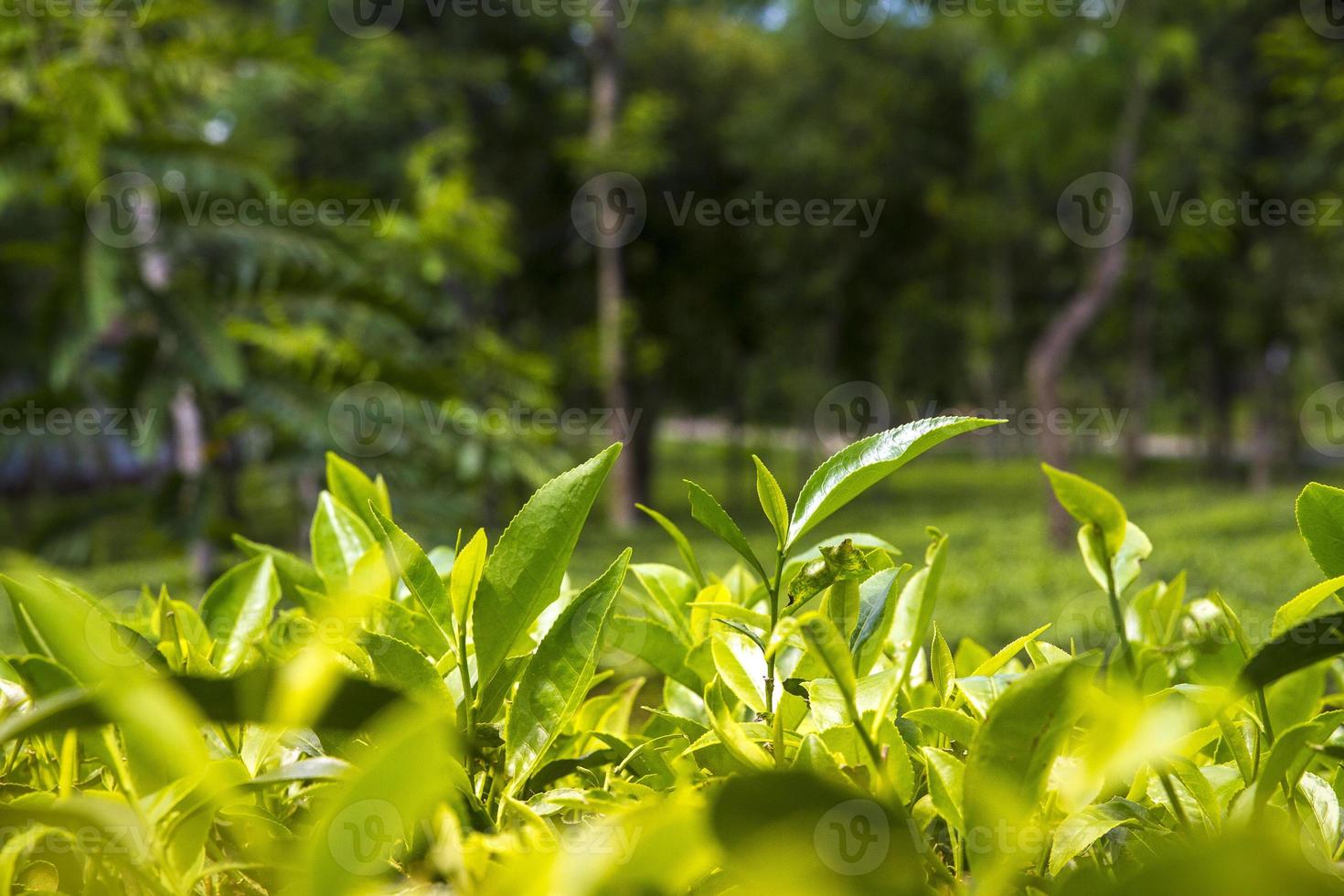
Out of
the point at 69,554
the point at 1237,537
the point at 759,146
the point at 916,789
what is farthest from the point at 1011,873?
the point at 759,146

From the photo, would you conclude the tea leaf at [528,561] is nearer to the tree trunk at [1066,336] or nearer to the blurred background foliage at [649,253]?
the blurred background foliage at [649,253]

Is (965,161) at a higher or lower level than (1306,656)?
higher

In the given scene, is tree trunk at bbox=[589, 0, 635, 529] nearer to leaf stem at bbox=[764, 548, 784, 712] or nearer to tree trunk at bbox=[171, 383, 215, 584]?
tree trunk at bbox=[171, 383, 215, 584]

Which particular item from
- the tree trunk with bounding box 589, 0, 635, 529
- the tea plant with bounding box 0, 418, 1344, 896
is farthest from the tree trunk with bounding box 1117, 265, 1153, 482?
the tea plant with bounding box 0, 418, 1344, 896

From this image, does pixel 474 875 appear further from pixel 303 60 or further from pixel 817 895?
pixel 303 60

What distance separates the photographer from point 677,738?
0.44 m

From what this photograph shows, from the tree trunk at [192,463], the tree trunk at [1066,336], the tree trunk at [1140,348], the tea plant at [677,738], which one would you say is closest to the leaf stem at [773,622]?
the tea plant at [677,738]

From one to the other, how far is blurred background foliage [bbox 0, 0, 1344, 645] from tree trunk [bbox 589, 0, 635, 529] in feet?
0.42

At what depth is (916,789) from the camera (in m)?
0.39

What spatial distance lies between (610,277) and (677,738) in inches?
393

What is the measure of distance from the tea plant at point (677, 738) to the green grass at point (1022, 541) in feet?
0.29

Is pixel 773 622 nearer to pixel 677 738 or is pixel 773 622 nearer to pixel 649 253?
pixel 677 738

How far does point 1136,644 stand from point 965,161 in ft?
41.1

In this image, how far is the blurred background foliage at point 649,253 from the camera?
6.29 feet
